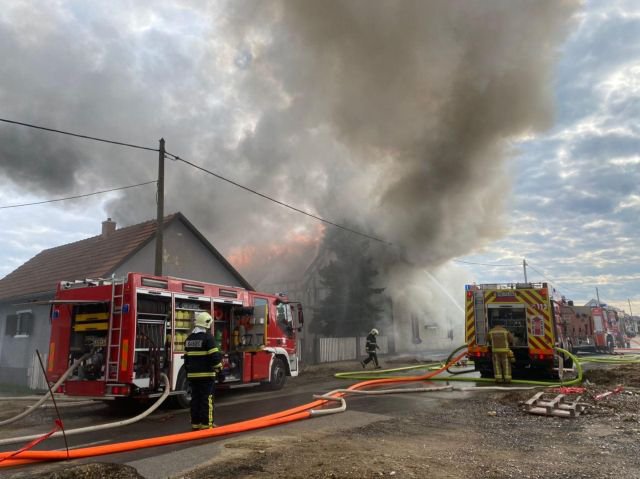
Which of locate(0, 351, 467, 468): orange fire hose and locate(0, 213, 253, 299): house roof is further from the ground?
locate(0, 213, 253, 299): house roof

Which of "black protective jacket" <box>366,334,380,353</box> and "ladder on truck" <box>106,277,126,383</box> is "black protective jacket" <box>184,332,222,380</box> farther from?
"black protective jacket" <box>366,334,380,353</box>

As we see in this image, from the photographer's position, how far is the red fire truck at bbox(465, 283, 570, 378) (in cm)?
1129

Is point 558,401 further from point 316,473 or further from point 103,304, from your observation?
point 103,304

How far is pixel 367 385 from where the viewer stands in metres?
10.4

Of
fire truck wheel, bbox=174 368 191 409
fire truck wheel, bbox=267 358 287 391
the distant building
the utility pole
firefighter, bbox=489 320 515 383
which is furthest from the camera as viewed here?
the distant building

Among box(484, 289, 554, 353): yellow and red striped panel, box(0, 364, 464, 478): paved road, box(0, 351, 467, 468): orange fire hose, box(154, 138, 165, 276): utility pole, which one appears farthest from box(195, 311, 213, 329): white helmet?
box(484, 289, 554, 353): yellow and red striped panel

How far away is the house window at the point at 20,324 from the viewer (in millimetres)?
15045

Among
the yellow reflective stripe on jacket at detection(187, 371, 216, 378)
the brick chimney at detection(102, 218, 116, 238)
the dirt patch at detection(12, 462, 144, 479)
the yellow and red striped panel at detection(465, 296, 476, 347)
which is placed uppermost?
the brick chimney at detection(102, 218, 116, 238)

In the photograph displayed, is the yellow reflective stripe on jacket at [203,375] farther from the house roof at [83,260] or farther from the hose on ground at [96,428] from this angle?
the house roof at [83,260]

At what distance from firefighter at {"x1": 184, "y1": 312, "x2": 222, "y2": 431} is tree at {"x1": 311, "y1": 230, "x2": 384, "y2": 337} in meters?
17.1

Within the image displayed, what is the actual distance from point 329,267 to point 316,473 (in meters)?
19.6

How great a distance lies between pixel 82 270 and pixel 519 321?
542 inches

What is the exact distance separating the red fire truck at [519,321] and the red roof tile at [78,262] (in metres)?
10.4

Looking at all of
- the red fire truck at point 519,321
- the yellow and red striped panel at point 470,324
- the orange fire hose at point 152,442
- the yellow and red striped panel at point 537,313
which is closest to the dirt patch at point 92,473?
the orange fire hose at point 152,442
